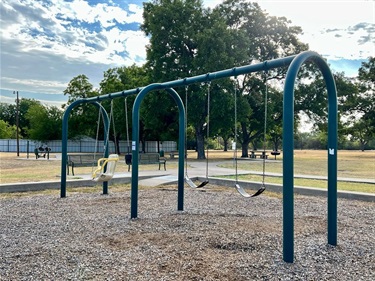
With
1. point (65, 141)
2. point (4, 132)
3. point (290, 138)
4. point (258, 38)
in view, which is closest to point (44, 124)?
point (4, 132)

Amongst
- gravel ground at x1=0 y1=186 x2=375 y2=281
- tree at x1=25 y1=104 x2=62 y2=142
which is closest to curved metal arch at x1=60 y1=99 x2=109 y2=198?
gravel ground at x1=0 y1=186 x2=375 y2=281

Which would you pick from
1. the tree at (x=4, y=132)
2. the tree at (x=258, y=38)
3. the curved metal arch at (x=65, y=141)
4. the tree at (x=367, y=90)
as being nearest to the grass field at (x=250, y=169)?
the curved metal arch at (x=65, y=141)

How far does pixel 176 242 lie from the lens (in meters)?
4.38

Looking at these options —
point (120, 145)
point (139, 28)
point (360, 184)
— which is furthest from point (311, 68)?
point (120, 145)

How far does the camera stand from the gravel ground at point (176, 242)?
11.1 ft

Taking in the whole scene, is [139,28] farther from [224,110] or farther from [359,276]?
[359,276]

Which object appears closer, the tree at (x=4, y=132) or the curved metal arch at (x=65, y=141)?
the curved metal arch at (x=65, y=141)

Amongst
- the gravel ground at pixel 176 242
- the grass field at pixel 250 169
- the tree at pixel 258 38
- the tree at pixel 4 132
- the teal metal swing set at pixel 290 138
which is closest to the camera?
the gravel ground at pixel 176 242

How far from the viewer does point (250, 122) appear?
98.2 feet

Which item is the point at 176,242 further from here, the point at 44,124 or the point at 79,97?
the point at 44,124

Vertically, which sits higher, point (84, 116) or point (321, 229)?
point (84, 116)

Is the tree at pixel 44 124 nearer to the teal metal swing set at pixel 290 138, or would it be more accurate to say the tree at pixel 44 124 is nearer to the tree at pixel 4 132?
the tree at pixel 4 132

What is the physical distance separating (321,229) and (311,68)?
86.7 feet

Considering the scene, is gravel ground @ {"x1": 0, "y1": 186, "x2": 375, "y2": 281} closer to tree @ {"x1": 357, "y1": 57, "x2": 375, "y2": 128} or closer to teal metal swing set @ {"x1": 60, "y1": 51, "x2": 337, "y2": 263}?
teal metal swing set @ {"x1": 60, "y1": 51, "x2": 337, "y2": 263}
